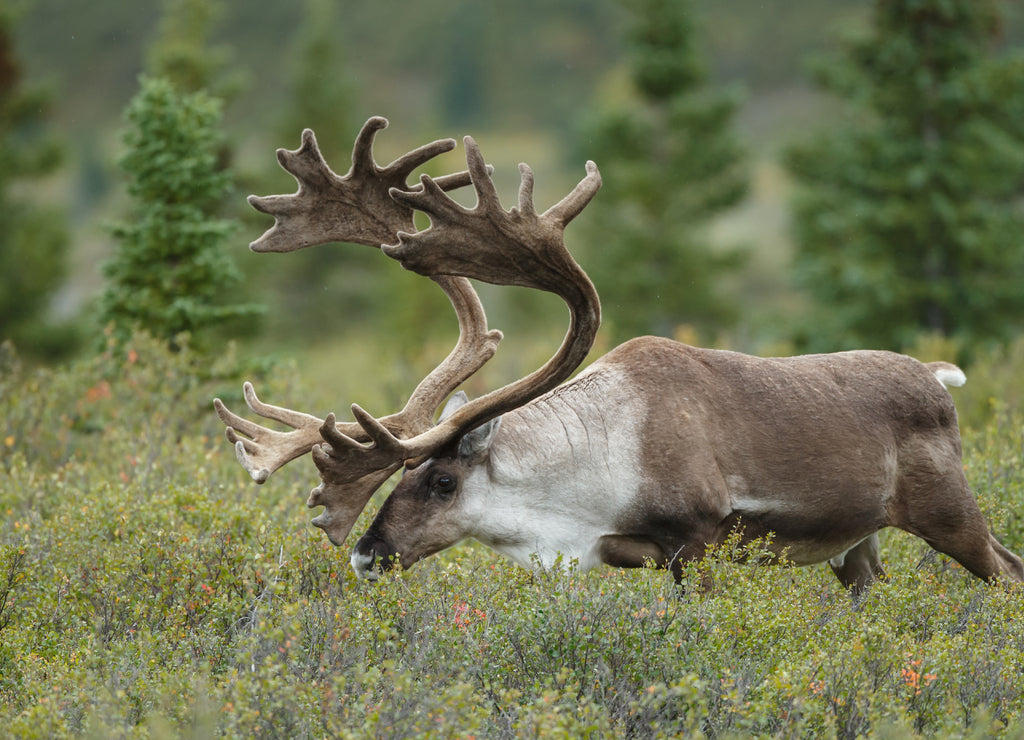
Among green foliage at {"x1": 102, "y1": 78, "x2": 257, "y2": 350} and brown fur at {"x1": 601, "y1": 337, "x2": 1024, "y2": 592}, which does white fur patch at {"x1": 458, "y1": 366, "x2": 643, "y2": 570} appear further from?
green foliage at {"x1": 102, "y1": 78, "x2": 257, "y2": 350}

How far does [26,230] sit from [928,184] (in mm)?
16150

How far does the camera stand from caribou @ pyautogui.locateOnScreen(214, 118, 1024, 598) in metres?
5.83

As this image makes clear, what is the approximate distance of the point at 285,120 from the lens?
36906 millimetres

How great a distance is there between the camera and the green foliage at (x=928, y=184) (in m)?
18.4

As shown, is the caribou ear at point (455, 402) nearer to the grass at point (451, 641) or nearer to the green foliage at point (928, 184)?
the grass at point (451, 641)

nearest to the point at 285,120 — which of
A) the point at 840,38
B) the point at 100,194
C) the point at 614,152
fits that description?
the point at 614,152

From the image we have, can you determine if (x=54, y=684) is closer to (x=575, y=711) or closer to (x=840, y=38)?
(x=575, y=711)

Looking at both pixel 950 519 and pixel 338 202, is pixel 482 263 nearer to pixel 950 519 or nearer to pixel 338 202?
pixel 338 202

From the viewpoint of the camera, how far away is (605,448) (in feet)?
19.7

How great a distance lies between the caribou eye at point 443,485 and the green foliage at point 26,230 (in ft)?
60.7

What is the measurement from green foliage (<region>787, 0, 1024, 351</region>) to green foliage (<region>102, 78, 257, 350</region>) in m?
10.3

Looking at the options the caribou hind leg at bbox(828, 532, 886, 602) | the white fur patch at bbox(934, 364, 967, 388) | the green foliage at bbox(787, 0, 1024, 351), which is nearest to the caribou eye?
the caribou hind leg at bbox(828, 532, 886, 602)

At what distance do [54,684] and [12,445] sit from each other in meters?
5.73

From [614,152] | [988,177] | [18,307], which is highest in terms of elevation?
[18,307]
